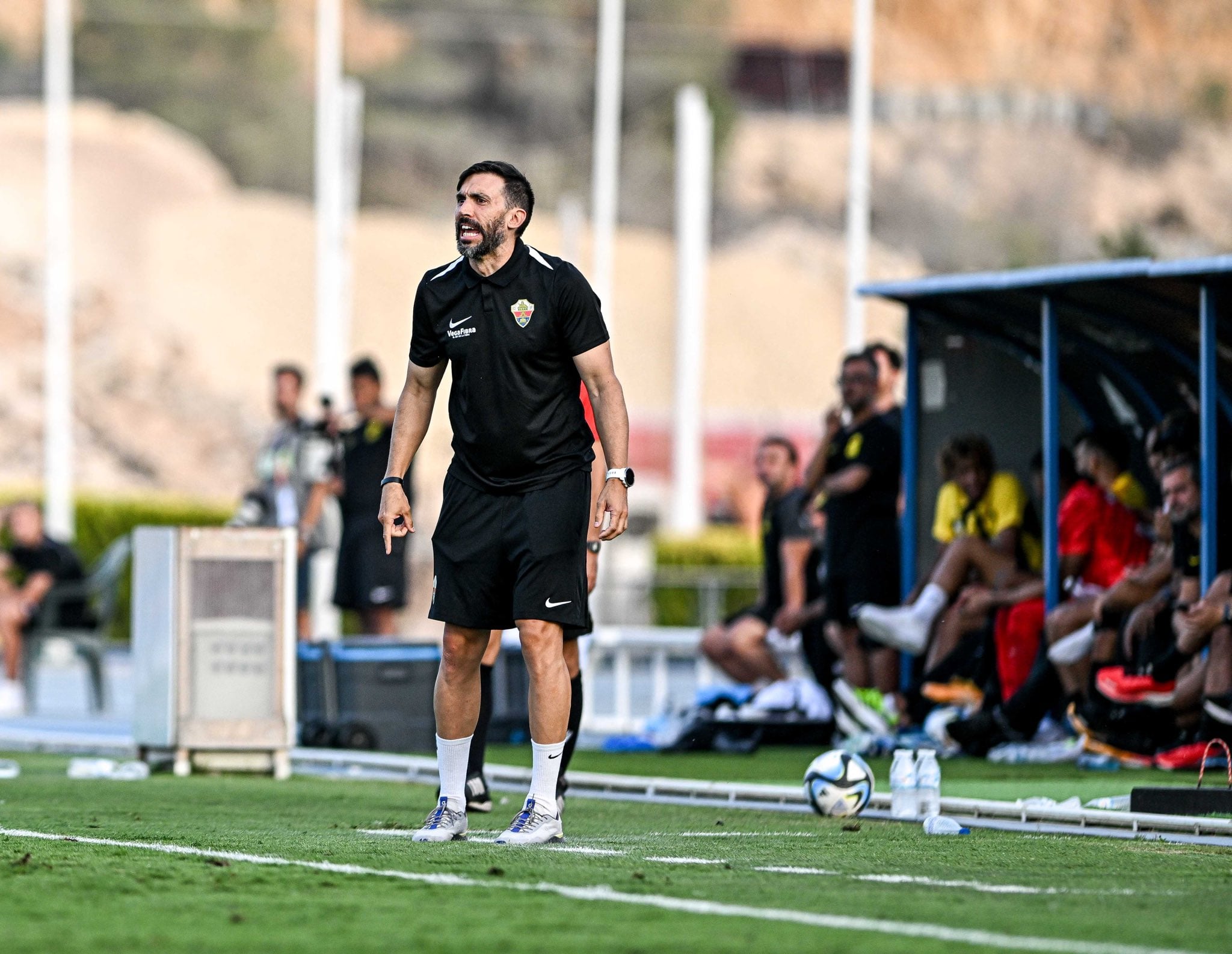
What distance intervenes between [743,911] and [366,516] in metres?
10.00

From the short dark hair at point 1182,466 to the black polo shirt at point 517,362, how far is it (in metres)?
5.15

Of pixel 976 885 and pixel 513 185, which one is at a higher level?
pixel 513 185

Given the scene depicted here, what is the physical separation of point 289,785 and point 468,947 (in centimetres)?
645

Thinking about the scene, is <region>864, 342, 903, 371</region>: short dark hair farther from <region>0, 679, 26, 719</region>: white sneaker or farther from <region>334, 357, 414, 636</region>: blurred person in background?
<region>0, 679, 26, 719</region>: white sneaker

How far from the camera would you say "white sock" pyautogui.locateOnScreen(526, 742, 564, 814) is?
7426mm

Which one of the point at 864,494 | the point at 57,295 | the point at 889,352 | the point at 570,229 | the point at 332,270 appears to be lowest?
the point at 864,494

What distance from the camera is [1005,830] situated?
27.8 feet

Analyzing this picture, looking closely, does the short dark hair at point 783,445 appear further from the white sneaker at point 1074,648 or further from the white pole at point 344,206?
the white pole at point 344,206

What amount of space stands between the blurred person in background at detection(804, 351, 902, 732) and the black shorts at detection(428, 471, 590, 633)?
6830mm

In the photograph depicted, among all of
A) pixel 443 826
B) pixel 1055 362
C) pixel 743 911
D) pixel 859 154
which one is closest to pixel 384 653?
pixel 1055 362

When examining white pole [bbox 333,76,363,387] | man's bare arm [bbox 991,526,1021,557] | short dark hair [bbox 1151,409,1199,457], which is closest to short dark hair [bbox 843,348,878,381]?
man's bare arm [bbox 991,526,1021,557]

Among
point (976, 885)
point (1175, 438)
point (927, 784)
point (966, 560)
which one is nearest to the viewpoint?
point (976, 885)

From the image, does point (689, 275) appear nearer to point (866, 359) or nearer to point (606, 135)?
point (606, 135)

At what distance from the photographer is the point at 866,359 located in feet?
46.7
